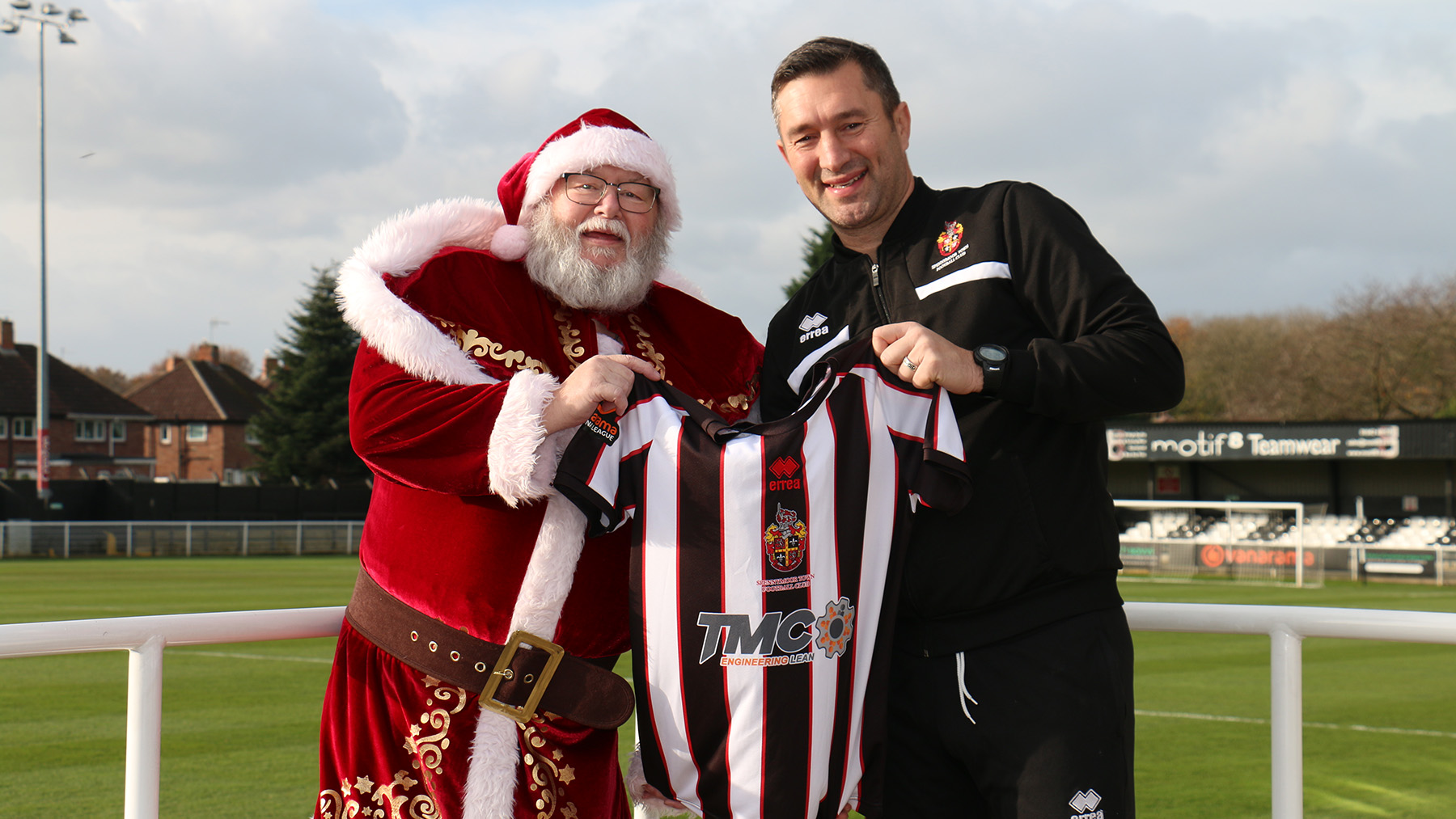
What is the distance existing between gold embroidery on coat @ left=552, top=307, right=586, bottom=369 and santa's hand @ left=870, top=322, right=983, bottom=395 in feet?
2.39

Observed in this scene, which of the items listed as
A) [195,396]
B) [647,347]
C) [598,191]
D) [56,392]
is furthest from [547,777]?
[195,396]

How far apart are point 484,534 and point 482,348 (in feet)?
1.27

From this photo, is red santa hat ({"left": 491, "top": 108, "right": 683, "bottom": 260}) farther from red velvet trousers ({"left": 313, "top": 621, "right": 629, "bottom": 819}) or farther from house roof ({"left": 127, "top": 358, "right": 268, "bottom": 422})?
house roof ({"left": 127, "top": 358, "right": 268, "bottom": 422})

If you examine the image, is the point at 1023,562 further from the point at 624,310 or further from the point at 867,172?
the point at 624,310

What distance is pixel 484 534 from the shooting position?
2303 mm

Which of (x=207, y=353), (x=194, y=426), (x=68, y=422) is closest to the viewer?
(x=68, y=422)

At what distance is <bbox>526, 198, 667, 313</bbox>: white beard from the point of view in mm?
2479

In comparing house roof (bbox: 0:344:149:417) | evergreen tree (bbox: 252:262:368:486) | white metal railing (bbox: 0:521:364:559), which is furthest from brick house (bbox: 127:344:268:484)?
white metal railing (bbox: 0:521:364:559)

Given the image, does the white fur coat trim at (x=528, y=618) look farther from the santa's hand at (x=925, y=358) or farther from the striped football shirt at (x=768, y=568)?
the santa's hand at (x=925, y=358)

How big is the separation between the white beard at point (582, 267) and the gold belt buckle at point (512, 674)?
0.74 metres

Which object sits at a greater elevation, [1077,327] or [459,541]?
[1077,327]

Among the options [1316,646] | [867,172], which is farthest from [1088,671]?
[1316,646]

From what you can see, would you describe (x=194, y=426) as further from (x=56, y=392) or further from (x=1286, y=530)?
(x=1286, y=530)

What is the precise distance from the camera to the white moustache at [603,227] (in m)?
2.51
